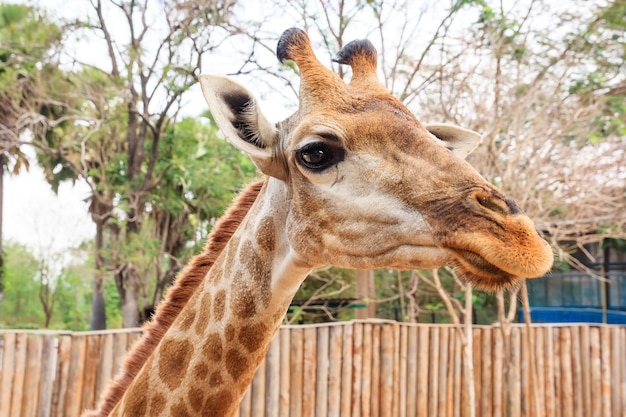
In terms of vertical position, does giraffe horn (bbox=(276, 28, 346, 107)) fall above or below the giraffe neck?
above

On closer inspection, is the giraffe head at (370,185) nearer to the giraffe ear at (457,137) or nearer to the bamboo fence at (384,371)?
the giraffe ear at (457,137)

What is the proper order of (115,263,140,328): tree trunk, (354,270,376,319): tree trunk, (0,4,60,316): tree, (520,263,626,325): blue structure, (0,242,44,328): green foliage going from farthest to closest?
(0,242,44,328): green foliage, (520,263,626,325): blue structure, (115,263,140,328): tree trunk, (0,4,60,316): tree, (354,270,376,319): tree trunk

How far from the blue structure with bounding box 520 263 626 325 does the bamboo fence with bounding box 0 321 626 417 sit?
20.9 feet

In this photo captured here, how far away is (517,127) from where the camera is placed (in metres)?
7.97

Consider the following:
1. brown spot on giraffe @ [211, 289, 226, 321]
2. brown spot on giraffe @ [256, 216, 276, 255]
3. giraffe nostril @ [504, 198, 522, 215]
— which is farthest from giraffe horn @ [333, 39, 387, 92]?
brown spot on giraffe @ [211, 289, 226, 321]

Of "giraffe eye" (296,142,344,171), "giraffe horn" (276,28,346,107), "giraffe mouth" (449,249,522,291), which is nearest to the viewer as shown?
"giraffe mouth" (449,249,522,291)

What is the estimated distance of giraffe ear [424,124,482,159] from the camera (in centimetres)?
258

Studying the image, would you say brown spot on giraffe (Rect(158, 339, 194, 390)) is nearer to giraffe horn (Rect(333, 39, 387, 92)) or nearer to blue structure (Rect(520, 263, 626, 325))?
giraffe horn (Rect(333, 39, 387, 92))

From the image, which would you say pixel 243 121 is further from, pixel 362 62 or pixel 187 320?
pixel 187 320

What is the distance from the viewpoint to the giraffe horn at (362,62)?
90.8 inches

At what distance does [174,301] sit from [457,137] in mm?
1614

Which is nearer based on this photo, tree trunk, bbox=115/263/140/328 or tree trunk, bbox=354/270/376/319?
tree trunk, bbox=354/270/376/319

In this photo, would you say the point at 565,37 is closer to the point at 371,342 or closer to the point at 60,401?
the point at 371,342

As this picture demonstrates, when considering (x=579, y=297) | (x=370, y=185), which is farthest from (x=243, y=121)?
(x=579, y=297)
